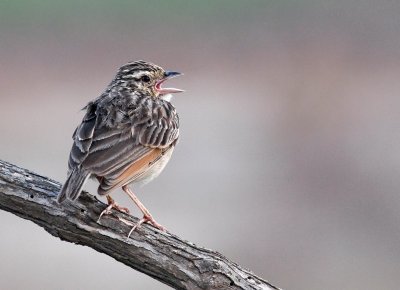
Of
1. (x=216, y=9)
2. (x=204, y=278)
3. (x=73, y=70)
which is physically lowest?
(x=204, y=278)

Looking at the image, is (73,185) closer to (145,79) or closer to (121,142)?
(121,142)

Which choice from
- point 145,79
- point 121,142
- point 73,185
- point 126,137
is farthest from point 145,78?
point 73,185

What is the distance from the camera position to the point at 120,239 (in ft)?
30.8

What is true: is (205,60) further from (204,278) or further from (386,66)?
(204,278)

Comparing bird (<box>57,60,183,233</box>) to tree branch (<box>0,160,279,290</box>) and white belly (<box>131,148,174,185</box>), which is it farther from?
tree branch (<box>0,160,279,290</box>)

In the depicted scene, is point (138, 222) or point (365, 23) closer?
point (138, 222)

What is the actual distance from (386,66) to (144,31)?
6237 mm

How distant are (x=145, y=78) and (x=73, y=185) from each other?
236 centimetres

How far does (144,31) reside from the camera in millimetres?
33469

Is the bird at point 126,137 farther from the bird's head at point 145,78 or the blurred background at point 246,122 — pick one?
the blurred background at point 246,122

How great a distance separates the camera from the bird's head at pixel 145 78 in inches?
455

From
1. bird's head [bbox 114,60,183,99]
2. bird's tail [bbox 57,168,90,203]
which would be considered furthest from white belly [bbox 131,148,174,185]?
bird's head [bbox 114,60,183,99]

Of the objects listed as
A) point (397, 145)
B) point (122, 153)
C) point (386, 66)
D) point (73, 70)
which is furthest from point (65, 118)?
point (122, 153)

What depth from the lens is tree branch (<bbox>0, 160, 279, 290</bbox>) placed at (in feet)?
30.3
